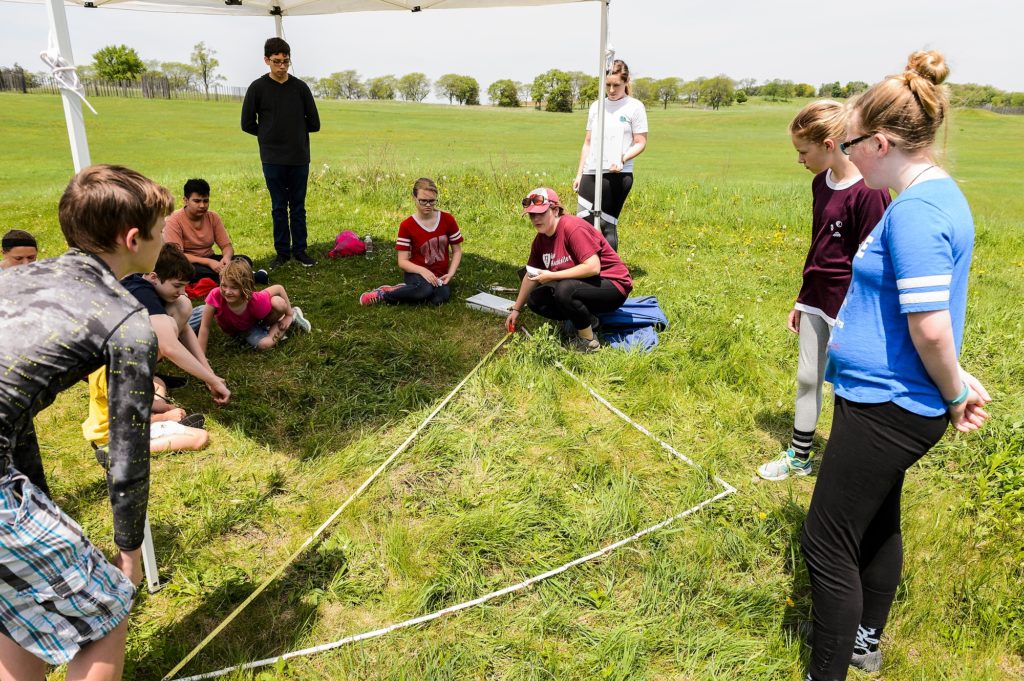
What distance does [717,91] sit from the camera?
355 ft

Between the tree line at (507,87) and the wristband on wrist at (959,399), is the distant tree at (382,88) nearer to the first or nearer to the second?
the tree line at (507,87)

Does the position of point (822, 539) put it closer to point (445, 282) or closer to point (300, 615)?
point (300, 615)

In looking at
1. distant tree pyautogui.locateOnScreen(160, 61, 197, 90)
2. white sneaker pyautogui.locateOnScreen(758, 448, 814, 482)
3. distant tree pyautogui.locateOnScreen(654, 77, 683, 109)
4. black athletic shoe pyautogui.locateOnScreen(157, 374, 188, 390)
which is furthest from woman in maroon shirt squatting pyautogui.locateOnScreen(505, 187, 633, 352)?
distant tree pyautogui.locateOnScreen(654, 77, 683, 109)

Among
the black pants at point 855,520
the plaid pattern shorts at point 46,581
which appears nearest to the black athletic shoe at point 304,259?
the plaid pattern shorts at point 46,581

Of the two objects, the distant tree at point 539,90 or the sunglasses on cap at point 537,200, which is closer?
the sunglasses on cap at point 537,200

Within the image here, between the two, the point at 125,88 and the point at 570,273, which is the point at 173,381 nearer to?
the point at 570,273

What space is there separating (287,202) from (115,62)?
93.9 m

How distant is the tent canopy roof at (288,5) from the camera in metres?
6.06

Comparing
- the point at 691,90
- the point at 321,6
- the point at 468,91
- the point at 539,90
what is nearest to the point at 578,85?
the point at 539,90

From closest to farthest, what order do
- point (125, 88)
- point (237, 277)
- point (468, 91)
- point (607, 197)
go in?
point (237, 277)
point (607, 197)
point (125, 88)
point (468, 91)

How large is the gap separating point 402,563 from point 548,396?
5.46 feet

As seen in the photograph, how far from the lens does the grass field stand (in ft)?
7.76

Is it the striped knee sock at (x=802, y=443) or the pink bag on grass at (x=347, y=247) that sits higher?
the pink bag on grass at (x=347, y=247)

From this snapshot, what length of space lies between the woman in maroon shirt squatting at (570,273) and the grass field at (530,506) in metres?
0.37
